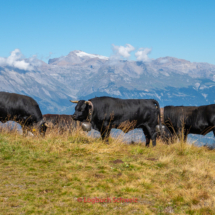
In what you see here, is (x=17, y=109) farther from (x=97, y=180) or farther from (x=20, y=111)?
(x=97, y=180)

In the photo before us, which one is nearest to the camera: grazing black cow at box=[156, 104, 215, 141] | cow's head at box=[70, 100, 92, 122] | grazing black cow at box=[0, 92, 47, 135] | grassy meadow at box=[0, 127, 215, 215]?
grassy meadow at box=[0, 127, 215, 215]

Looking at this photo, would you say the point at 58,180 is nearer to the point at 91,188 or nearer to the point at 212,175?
the point at 91,188

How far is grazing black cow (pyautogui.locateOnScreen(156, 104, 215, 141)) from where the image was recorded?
11.8 metres

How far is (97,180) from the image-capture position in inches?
241

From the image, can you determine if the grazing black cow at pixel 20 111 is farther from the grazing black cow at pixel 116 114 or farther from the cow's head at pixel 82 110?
the grazing black cow at pixel 116 114

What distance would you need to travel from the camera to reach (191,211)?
447 centimetres

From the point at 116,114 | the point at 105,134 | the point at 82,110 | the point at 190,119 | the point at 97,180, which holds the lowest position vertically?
the point at 97,180

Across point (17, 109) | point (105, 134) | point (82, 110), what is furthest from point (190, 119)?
point (17, 109)

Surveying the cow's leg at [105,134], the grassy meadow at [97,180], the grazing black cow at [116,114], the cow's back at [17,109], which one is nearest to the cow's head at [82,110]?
the grazing black cow at [116,114]

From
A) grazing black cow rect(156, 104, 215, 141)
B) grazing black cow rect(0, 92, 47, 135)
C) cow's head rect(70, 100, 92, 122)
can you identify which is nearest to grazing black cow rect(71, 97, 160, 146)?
cow's head rect(70, 100, 92, 122)

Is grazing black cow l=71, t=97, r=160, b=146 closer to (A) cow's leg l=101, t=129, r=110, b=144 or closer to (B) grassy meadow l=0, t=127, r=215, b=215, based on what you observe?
(A) cow's leg l=101, t=129, r=110, b=144

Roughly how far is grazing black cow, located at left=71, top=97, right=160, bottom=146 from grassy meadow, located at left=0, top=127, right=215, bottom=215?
1.33m

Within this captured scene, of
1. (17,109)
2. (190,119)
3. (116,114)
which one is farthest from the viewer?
(17,109)

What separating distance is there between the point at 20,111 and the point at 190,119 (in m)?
7.95
